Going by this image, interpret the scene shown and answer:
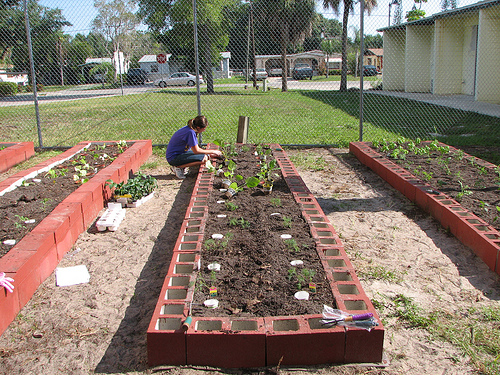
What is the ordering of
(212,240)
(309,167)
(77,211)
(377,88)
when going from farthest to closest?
(377,88)
(309,167)
(77,211)
(212,240)

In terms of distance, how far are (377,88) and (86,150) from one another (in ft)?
69.1

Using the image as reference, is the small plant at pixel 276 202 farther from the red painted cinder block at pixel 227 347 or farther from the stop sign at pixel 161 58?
the stop sign at pixel 161 58

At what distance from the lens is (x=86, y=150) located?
7328mm

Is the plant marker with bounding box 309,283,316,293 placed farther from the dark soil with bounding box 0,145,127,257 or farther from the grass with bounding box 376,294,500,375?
the dark soil with bounding box 0,145,127,257

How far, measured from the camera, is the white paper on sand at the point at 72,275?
351 centimetres

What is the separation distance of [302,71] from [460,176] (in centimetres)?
3191

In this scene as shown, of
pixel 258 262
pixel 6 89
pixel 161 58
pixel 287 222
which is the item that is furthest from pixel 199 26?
pixel 6 89

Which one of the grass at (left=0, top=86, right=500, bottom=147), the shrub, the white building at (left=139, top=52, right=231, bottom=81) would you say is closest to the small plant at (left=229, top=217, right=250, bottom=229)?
the grass at (left=0, top=86, right=500, bottom=147)

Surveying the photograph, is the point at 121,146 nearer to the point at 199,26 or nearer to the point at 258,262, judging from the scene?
the point at 258,262

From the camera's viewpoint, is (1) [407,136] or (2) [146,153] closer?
(2) [146,153]

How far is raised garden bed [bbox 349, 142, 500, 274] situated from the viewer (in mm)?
3924

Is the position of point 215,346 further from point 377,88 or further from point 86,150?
point 377,88

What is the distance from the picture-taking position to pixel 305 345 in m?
2.47

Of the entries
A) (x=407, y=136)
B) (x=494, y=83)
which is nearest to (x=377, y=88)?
(x=494, y=83)
